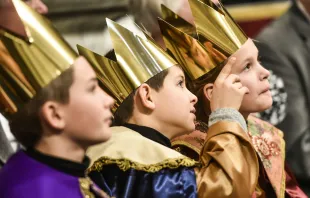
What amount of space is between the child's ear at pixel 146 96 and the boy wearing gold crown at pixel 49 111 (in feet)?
0.86

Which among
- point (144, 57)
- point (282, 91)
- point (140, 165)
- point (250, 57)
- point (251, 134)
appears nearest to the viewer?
point (140, 165)

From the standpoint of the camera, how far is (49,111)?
1.43m

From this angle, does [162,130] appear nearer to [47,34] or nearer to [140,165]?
[140,165]

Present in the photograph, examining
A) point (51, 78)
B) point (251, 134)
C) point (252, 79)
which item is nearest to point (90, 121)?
point (51, 78)

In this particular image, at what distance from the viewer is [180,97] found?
5.76 feet

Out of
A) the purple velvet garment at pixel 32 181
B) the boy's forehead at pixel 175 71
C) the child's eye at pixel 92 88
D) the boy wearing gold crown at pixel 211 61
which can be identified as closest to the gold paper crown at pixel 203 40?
the boy wearing gold crown at pixel 211 61

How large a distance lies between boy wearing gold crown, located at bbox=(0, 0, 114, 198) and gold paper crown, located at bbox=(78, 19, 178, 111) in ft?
0.90

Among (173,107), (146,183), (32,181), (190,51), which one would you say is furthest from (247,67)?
(32,181)

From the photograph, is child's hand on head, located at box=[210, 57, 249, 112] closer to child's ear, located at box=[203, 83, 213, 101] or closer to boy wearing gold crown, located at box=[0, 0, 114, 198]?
child's ear, located at box=[203, 83, 213, 101]

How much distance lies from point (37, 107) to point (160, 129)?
0.39 meters

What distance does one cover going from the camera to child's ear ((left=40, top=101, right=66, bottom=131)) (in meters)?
1.42

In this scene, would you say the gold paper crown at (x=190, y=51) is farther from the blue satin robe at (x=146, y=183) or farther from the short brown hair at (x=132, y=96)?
the blue satin robe at (x=146, y=183)

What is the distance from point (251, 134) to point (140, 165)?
0.56 m

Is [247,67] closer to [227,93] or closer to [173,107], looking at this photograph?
[227,93]
